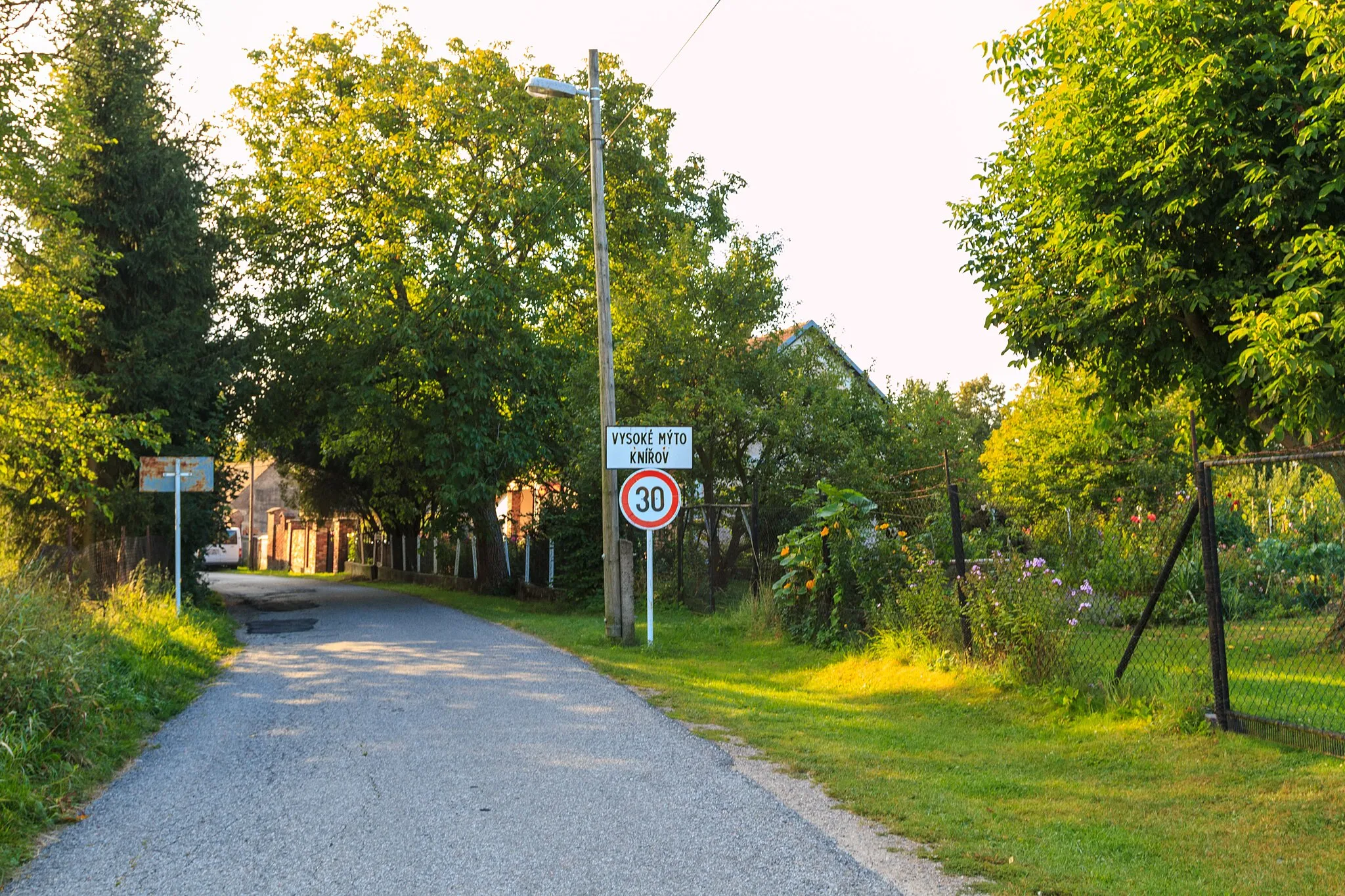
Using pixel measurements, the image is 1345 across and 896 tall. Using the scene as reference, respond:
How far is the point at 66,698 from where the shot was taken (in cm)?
805

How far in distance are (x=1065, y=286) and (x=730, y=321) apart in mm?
13115

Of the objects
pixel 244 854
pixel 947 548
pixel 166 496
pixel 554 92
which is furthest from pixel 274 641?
pixel 244 854

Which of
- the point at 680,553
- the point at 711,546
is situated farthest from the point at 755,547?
the point at 680,553

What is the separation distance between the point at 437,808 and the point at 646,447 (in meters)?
9.38

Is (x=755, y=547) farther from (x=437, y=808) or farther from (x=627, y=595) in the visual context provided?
(x=437, y=808)

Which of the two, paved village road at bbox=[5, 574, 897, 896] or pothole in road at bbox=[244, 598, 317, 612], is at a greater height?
paved village road at bbox=[5, 574, 897, 896]

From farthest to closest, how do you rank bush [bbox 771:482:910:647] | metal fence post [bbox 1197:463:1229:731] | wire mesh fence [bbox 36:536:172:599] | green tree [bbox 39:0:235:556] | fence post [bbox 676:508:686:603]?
green tree [bbox 39:0:235:556] < fence post [bbox 676:508:686:603] < wire mesh fence [bbox 36:536:172:599] < bush [bbox 771:482:910:647] < metal fence post [bbox 1197:463:1229:731]

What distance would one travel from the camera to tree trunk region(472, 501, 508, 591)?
1092 inches

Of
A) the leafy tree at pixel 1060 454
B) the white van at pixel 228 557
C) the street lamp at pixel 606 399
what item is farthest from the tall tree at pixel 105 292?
the white van at pixel 228 557

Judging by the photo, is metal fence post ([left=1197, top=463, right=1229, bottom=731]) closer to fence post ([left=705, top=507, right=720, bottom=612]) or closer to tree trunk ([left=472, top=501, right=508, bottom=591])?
fence post ([left=705, top=507, right=720, bottom=612])

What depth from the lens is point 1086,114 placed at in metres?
8.88

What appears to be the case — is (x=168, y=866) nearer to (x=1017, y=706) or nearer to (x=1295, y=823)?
(x=1295, y=823)

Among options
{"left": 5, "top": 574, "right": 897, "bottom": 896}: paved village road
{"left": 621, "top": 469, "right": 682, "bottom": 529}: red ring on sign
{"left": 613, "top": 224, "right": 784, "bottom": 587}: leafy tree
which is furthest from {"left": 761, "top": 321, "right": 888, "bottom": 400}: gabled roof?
{"left": 5, "top": 574, "right": 897, "bottom": 896}: paved village road

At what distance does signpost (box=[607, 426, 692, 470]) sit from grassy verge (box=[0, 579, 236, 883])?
19.8ft
